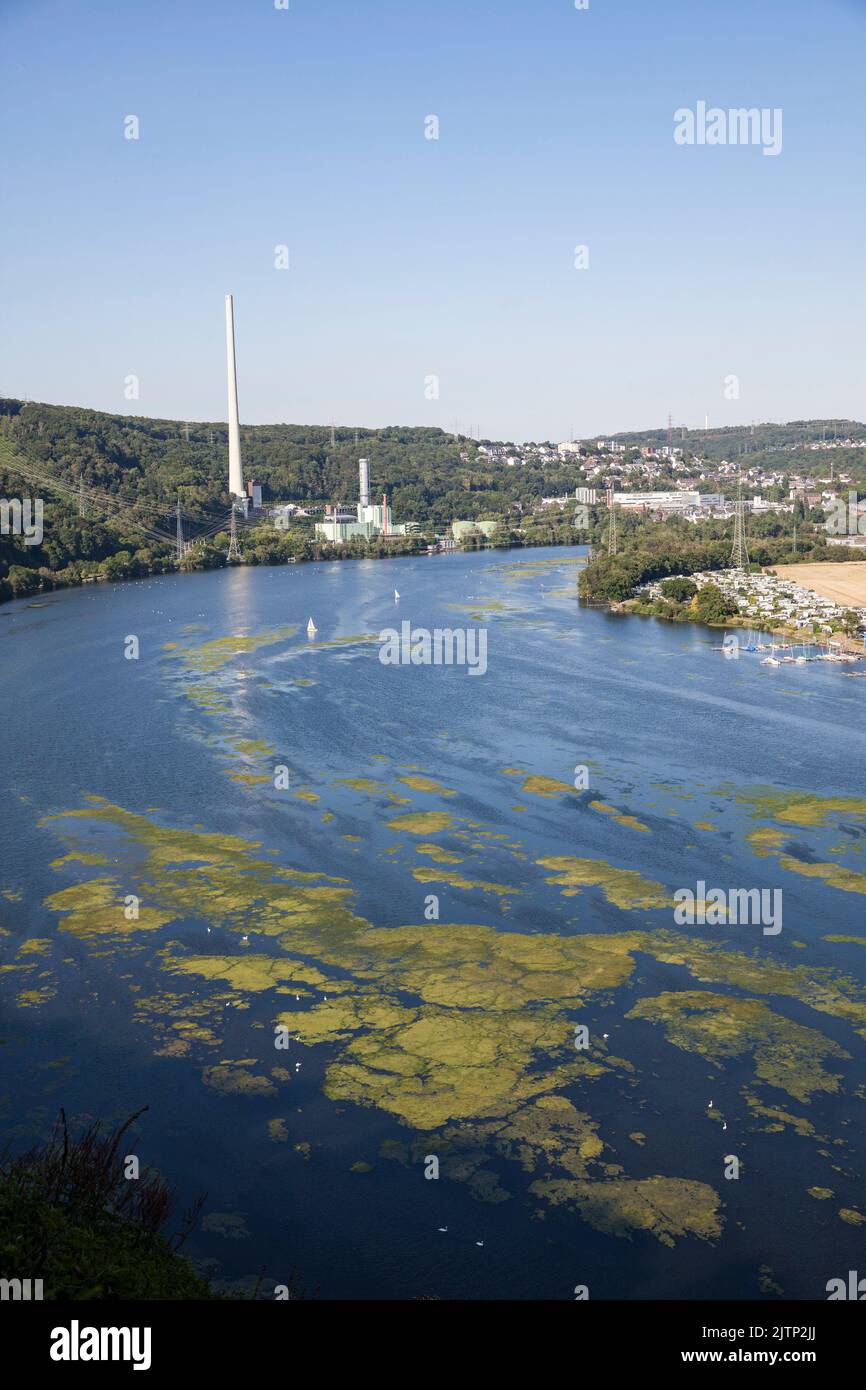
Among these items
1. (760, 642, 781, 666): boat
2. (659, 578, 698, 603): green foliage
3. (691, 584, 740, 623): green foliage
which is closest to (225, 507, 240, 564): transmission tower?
(659, 578, 698, 603): green foliage

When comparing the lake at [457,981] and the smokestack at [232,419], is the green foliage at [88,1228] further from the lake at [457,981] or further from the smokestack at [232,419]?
the smokestack at [232,419]

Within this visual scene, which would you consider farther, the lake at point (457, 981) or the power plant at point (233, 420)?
the power plant at point (233, 420)

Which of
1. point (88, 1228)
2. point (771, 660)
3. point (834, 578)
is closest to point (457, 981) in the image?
point (88, 1228)

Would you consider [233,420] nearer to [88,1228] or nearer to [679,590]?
[679,590]

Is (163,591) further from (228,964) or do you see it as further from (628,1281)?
(628,1281)

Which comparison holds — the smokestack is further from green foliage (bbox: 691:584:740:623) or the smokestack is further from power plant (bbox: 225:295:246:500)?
green foliage (bbox: 691:584:740:623)

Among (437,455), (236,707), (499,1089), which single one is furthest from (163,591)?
(437,455)

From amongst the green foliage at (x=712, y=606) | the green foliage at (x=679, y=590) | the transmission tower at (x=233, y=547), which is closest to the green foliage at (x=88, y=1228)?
the green foliage at (x=712, y=606)

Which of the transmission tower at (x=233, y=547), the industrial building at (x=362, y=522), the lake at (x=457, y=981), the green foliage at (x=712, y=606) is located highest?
the industrial building at (x=362, y=522)
